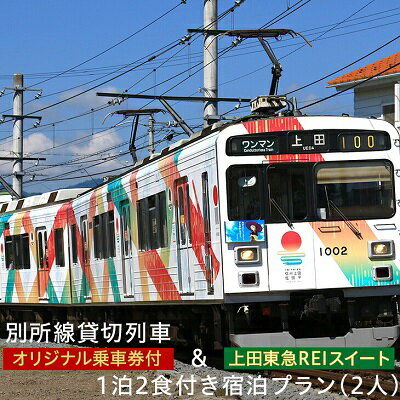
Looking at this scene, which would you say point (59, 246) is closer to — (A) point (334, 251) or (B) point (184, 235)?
(B) point (184, 235)

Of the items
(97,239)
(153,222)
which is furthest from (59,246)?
(153,222)

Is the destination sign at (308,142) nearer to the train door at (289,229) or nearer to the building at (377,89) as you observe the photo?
the train door at (289,229)

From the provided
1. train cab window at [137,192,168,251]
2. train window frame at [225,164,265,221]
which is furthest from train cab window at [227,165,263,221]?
train cab window at [137,192,168,251]

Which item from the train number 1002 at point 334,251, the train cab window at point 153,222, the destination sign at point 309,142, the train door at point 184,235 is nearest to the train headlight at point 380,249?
the train number 1002 at point 334,251

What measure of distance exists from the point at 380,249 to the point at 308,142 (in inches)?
57.3

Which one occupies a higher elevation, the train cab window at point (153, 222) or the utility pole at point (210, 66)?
the utility pole at point (210, 66)

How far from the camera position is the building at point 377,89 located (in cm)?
3728

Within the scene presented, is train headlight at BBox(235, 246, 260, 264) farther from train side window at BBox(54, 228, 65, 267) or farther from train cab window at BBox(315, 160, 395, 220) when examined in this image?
train side window at BBox(54, 228, 65, 267)

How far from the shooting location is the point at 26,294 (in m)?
23.9

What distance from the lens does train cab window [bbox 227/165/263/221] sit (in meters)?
12.1

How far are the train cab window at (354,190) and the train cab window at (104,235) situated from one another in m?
5.84

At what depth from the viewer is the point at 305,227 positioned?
1212cm

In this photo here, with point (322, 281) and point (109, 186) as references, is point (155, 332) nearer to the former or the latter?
point (109, 186)

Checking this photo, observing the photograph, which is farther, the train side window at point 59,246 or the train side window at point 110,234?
the train side window at point 59,246
